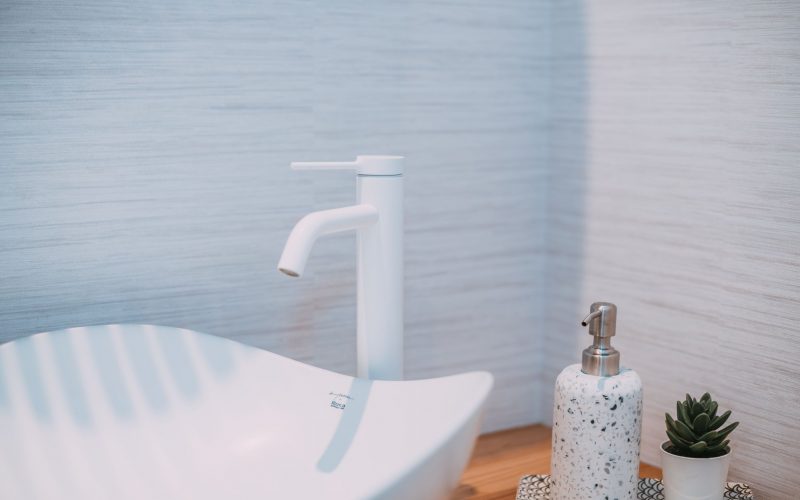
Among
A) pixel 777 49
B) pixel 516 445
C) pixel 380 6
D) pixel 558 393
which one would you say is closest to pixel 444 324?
pixel 516 445

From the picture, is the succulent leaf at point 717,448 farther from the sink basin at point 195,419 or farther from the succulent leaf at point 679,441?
the sink basin at point 195,419

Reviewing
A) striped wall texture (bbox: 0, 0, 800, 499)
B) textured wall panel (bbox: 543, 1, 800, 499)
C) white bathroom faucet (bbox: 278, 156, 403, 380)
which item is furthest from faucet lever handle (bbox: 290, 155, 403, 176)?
textured wall panel (bbox: 543, 1, 800, 499)

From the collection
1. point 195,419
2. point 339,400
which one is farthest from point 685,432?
point 195,419

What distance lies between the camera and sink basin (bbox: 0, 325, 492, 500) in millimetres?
845

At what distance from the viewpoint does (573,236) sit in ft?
4.17

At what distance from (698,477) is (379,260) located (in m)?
0.44

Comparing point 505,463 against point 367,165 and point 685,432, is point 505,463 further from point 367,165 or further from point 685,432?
point 367,165

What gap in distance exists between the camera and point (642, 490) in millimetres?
1047

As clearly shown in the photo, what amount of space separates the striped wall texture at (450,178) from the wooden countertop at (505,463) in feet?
0.12

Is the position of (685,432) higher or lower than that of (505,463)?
higher

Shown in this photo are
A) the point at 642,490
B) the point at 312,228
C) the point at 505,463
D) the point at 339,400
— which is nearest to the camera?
the point at 312,228

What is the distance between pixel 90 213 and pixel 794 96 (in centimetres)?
83

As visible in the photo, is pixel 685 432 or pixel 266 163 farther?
pixel 266 163

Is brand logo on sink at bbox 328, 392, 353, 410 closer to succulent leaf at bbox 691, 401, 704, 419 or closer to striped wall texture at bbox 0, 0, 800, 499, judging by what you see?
striped wall texture at bbox 0, 0, 800, 499
